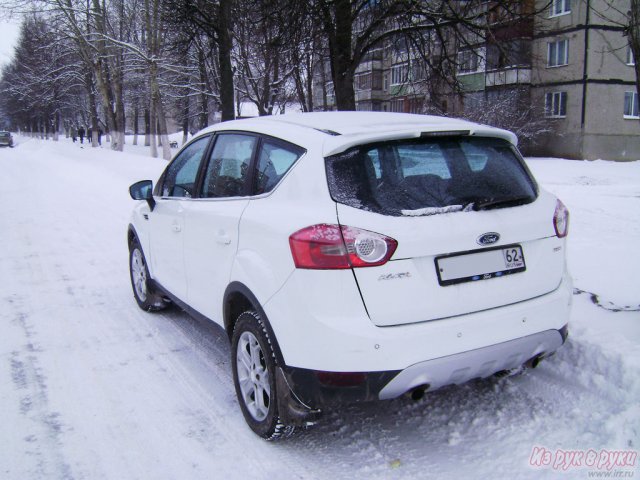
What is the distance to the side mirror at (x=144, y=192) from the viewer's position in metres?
A: 4.79

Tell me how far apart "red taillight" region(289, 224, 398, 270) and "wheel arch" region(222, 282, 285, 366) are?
0.48m

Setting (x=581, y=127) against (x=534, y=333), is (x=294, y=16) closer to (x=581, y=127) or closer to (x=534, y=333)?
(x=534, y=333)

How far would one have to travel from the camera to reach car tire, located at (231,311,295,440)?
9.66 ft

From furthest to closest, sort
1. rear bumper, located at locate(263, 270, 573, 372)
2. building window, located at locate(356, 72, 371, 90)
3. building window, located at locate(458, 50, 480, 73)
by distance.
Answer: building window, located at locate(356, 72, 371, 90) < building window, located at locate(458, 50, 480, 73) < rear bumper, located at locate(263, 270, 573, 372)

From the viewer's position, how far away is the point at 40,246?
855 centimetres

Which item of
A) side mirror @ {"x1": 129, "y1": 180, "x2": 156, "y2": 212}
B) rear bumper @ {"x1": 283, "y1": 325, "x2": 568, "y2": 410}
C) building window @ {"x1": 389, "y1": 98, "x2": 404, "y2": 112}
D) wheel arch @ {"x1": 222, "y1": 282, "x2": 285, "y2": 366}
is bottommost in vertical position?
rear bumper @ {"x1": 283, "y1": 325, "x2": 568, "y2": 410}

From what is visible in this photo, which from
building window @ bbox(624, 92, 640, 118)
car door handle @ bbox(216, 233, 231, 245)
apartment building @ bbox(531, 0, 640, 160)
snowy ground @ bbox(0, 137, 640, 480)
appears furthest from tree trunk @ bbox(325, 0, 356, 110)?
building window @ bbox(624, 92, 640, 118)

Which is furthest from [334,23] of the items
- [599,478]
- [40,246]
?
[599,478]

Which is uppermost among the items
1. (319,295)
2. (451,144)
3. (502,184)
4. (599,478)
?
(451,144)

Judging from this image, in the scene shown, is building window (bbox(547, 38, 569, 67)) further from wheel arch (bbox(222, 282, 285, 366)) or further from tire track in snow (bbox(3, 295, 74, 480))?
tire track in snow (bbox(3, 295, 74, 480))

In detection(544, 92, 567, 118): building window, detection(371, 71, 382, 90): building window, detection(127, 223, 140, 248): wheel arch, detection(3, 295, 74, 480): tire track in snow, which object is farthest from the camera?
detection(371, 71, 382, 90): building window

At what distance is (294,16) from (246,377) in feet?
29.5

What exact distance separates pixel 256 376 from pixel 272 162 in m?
1.25

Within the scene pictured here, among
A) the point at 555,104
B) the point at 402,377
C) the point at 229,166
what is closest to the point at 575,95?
the point at 555,104
